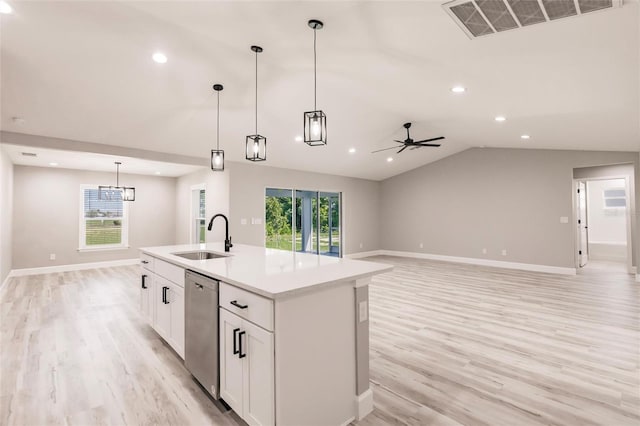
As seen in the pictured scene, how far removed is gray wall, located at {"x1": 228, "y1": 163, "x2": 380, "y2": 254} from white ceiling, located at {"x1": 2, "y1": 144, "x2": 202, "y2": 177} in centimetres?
126

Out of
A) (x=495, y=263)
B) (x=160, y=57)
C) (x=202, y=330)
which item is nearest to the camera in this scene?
(x=202, y=330)

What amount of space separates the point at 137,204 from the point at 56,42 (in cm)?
595

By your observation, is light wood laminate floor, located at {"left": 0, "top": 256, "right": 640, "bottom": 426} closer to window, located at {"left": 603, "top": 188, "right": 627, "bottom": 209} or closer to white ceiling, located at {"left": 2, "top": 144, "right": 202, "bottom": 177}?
white ceiling, located at {"left": 2, "top": 144, "right": 202, "bottom": 177}

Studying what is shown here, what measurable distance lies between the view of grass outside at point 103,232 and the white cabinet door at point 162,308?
226 inches

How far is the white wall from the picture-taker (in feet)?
26.9

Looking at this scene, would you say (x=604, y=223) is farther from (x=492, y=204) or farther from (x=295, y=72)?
(x=295, y=72)

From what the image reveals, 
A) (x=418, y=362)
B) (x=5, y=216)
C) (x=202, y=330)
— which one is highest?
(x=5, y=216)

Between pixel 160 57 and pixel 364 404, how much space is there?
3.50m

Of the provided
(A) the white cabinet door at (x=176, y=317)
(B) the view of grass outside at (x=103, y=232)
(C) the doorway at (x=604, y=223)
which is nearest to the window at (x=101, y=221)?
(B) the view of grass outside at (x=103, y=232)

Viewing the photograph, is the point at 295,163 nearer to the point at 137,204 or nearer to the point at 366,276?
the point at 137,204

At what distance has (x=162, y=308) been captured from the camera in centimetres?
292

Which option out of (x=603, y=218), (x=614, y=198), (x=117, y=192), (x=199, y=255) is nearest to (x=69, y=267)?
(x=117, y=192)

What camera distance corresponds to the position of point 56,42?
275cm

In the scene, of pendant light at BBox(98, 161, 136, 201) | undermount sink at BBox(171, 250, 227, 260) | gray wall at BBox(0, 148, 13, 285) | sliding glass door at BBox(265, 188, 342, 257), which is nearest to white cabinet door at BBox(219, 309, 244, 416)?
undermount sink at BBox(171, 250, 227, 260)
